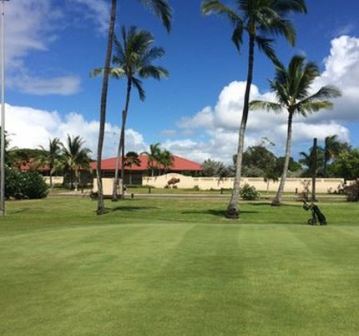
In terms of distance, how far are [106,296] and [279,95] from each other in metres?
34.0

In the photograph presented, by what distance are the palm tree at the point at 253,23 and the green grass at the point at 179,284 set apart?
1441cm

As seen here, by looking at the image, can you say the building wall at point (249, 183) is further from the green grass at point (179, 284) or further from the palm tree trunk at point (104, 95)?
the green grass at point (179, 284)

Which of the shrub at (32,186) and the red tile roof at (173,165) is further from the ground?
the red tile roof at (173,165)

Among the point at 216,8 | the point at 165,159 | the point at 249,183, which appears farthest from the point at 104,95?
the point at 165,159

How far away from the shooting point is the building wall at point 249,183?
75.2m

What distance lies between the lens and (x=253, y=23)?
100 ft

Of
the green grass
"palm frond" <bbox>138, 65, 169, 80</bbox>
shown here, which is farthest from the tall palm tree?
the green grass

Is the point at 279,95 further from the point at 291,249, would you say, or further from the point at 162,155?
the point at 162,155

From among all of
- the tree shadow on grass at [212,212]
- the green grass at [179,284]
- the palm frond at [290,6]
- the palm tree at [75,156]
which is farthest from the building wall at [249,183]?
the green grass at [179,284]

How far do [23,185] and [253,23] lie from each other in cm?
2603

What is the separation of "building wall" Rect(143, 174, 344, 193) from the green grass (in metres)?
59.0

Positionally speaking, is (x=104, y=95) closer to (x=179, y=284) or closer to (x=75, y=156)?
(x=179, y=284)

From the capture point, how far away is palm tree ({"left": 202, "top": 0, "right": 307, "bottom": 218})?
29.9m

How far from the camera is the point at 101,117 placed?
30750 mm
